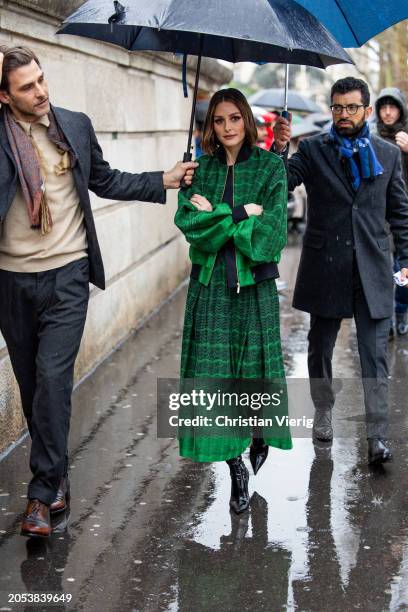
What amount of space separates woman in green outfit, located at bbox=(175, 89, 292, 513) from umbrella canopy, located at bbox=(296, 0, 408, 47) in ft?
1.90

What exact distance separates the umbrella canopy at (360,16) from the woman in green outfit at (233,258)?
1.90 ft

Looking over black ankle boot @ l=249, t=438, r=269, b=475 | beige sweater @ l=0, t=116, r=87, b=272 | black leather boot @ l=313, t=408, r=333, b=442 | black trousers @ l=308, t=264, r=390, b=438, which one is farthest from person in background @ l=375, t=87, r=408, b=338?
beige sweater @ l=0, t=116, r=87, b=272

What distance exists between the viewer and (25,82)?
4.30 metres

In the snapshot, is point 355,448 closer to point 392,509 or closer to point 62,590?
point 392,509

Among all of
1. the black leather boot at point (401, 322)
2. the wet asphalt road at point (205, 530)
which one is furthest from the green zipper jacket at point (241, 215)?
the black leather boot at point (401, 322)

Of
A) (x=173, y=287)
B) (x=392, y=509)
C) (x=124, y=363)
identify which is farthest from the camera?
(x=173, y=287)

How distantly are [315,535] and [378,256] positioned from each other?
1.73 meters

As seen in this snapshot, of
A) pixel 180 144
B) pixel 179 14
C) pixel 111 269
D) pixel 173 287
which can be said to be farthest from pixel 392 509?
pixel 180 144

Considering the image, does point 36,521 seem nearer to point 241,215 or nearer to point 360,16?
point 241,215

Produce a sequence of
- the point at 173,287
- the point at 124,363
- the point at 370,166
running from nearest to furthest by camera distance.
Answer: the point at 370,166, the point at 124,363, the point at 173,287

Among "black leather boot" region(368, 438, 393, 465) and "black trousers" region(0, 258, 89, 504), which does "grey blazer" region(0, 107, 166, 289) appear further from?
"black leather boot" region(368, 438, 393, 465)

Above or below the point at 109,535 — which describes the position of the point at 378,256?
above

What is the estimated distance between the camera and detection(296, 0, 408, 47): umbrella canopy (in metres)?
4.88

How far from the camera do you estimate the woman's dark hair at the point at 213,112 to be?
15.7 feet
